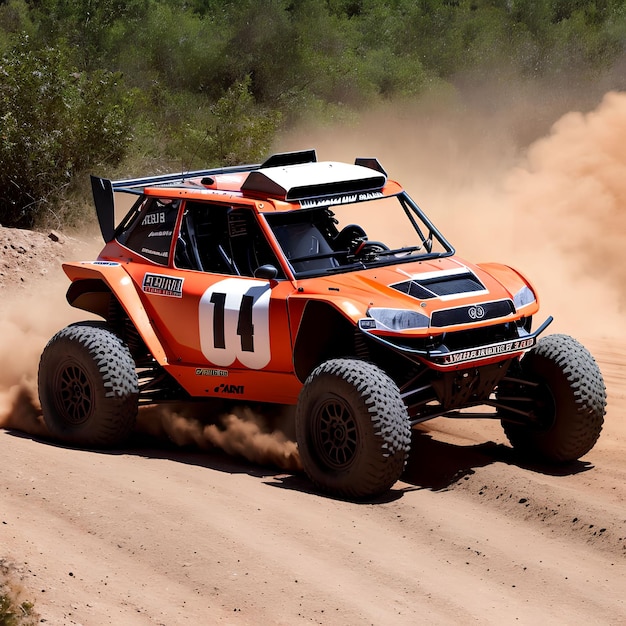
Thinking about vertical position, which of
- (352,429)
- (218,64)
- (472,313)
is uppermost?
(218,64)

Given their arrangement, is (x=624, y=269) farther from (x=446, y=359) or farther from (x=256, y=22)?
(x=256, y=22)

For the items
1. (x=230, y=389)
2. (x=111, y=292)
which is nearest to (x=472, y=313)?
(x=230, y=389)

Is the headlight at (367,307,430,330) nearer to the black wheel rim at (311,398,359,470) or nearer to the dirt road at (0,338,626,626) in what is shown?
the black wheel rim at (311,398,359,470)

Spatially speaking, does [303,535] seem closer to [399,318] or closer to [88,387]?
[399,318]

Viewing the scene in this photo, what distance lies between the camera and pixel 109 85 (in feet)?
54.0

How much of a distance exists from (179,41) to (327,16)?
5.66 meters

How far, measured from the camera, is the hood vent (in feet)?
24.8

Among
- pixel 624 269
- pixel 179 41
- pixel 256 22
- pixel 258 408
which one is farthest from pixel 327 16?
pixel 258 408

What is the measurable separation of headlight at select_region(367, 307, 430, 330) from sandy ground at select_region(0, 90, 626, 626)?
108cm

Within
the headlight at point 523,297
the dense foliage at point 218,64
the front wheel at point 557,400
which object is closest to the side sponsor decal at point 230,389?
the front wheel at point 557,400

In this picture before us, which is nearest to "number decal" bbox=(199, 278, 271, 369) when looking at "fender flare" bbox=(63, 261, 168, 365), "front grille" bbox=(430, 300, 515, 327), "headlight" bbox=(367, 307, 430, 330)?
"fender flare" bbox=(63, 261, 168, 365)

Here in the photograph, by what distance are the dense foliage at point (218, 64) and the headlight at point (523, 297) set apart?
9090mm

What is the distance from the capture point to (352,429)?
7.23 meters

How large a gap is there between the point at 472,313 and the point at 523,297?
2.05ft
